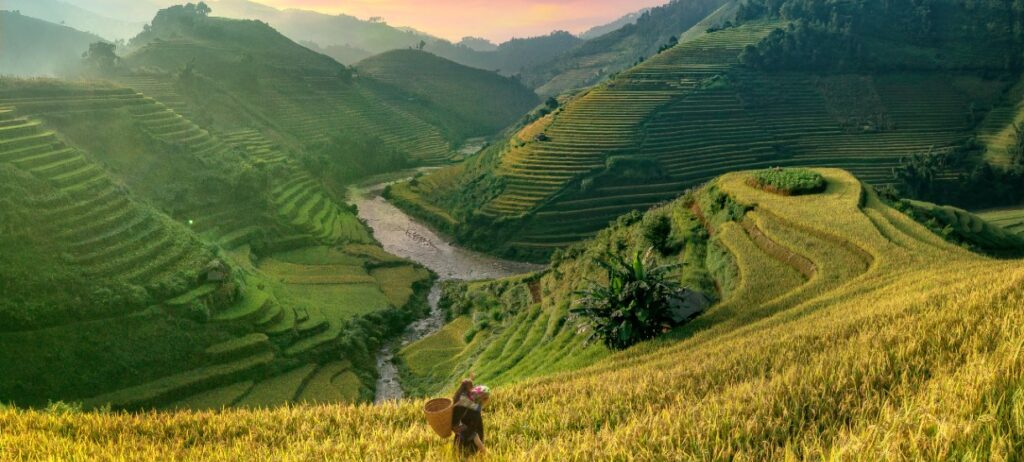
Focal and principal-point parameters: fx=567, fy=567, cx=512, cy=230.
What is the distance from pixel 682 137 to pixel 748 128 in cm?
1027

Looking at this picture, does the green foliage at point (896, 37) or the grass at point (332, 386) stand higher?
the green foliage at point (896, 37)

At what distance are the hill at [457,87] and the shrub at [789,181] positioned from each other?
108 metres

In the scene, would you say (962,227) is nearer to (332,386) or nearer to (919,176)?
(332,386)

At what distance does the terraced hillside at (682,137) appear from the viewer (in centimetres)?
6272

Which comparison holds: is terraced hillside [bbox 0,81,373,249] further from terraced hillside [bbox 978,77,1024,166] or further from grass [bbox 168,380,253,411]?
terraced hillside [bbox 978,77,1024,166]

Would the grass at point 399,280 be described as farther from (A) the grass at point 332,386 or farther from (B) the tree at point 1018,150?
(B) the tree at point 1018,150

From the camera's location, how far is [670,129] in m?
73.7

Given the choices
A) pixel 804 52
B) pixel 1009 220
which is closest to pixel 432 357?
pixel 1009 220

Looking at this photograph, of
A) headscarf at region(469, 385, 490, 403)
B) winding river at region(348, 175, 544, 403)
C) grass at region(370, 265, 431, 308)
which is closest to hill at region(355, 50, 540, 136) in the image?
winding river at region(348, 175, 544, 403)

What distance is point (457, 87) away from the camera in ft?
493

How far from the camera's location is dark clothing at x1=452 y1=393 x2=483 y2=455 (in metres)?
6.46

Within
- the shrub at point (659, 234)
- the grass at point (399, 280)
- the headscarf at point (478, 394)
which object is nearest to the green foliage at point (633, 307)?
the shrub at point (659, 234)

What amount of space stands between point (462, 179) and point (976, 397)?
70.9 m

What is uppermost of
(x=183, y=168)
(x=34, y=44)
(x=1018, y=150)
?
(x=34, y=44)
